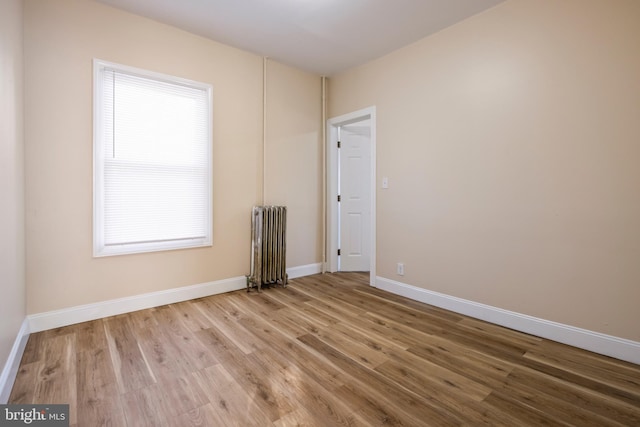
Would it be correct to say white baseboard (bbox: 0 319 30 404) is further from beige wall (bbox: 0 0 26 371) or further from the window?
the window

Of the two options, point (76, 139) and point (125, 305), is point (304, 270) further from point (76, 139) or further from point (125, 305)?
point (76, 139)

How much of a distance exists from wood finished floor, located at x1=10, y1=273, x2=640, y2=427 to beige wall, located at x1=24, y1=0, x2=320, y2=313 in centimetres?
40

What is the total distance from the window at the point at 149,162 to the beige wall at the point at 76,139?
0.09m

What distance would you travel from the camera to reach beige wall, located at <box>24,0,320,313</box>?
90.9 inches

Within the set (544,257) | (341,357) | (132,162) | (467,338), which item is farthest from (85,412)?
(544,257)

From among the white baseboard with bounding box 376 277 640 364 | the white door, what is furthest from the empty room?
the white door

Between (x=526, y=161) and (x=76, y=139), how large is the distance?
12.7 feet

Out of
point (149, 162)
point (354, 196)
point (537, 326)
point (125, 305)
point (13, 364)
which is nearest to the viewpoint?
point (13, 364)

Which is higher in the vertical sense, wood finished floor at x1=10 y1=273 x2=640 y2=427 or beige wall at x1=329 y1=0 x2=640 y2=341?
beige wall at x1=329 y1=0 x2=640 y2=341

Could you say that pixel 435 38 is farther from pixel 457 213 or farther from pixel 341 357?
pixel 341 357

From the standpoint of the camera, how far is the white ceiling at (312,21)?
8.31ft

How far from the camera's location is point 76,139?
246 cm

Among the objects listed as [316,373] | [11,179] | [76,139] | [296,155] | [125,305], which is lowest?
[316,373]

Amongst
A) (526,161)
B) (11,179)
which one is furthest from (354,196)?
(11,179)
